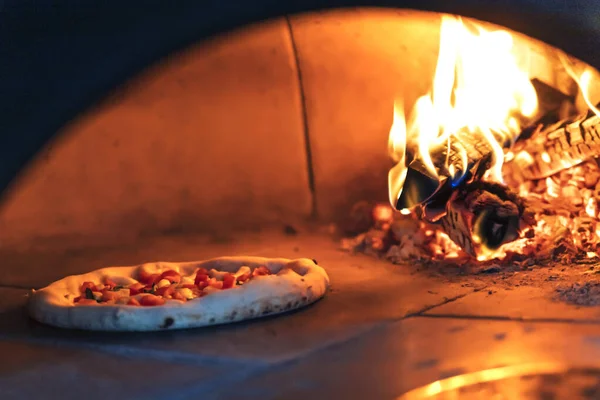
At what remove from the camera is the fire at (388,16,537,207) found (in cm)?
321

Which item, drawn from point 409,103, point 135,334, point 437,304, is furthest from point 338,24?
point 135,334

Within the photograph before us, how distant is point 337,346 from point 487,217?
996 millimetres

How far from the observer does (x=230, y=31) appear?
278 centimetres

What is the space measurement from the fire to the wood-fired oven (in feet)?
0.09

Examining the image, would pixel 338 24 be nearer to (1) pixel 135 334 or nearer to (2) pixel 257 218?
(2) pixel 257 218

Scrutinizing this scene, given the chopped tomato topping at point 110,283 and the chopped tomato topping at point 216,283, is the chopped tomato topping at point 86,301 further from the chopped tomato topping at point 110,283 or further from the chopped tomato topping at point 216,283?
A: the chopped tomato topping at point 216,283

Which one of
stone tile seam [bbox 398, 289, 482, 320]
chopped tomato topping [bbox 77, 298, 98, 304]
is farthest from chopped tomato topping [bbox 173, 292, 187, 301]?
stone tile seam [bbox 398, 289, 482, 320]

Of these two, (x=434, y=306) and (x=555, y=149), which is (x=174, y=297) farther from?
(x=555, y=149)

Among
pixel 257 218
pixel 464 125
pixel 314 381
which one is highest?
pixel 464 125

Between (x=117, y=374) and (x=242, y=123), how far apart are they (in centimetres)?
197

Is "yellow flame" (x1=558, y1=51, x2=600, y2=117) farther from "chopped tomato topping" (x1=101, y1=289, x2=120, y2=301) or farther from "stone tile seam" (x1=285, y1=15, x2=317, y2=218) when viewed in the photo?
"chopped tomato topping" (x1=101, y1=289, x2=120, y2=301)

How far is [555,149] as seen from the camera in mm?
3152

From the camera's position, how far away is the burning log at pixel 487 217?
2.95 metres

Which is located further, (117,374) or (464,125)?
(464,125)
